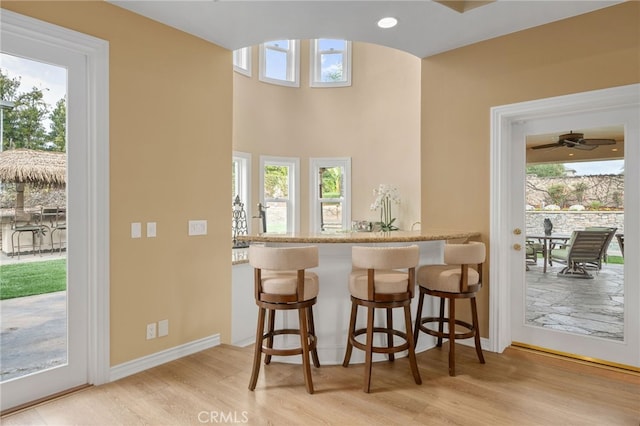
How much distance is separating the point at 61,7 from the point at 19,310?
195 cm

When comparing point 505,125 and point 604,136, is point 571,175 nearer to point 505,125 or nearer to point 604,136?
A: point 604,136

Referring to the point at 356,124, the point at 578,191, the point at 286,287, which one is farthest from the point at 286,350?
the point at 356,124

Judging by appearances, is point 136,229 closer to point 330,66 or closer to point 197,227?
point 197,227

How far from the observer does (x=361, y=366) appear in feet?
9.66

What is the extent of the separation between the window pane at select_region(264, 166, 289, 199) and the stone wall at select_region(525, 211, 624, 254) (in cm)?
369

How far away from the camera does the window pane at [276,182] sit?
5938mm

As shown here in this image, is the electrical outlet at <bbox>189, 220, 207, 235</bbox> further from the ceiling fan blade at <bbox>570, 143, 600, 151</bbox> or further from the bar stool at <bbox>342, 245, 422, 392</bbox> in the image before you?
the ceiling fan blade at <bbox>570, 143, 600, 151</bbox>

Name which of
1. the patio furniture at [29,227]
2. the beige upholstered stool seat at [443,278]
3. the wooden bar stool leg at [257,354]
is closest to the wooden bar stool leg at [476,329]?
the beige upholstered stool seat at [443,278]

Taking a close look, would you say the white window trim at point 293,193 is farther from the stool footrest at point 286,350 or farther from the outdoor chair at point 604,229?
the outdoor chair at point 604,229

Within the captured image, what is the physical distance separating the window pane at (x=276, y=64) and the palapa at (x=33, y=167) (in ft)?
12.8

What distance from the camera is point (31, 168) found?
2.40 m

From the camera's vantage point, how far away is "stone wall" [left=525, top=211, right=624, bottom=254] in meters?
2.96

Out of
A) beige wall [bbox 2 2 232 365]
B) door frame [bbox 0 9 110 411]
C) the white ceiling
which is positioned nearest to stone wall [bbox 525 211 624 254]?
the white ceiling

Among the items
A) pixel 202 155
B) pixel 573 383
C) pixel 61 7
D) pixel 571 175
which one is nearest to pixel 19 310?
pixel 202 155
